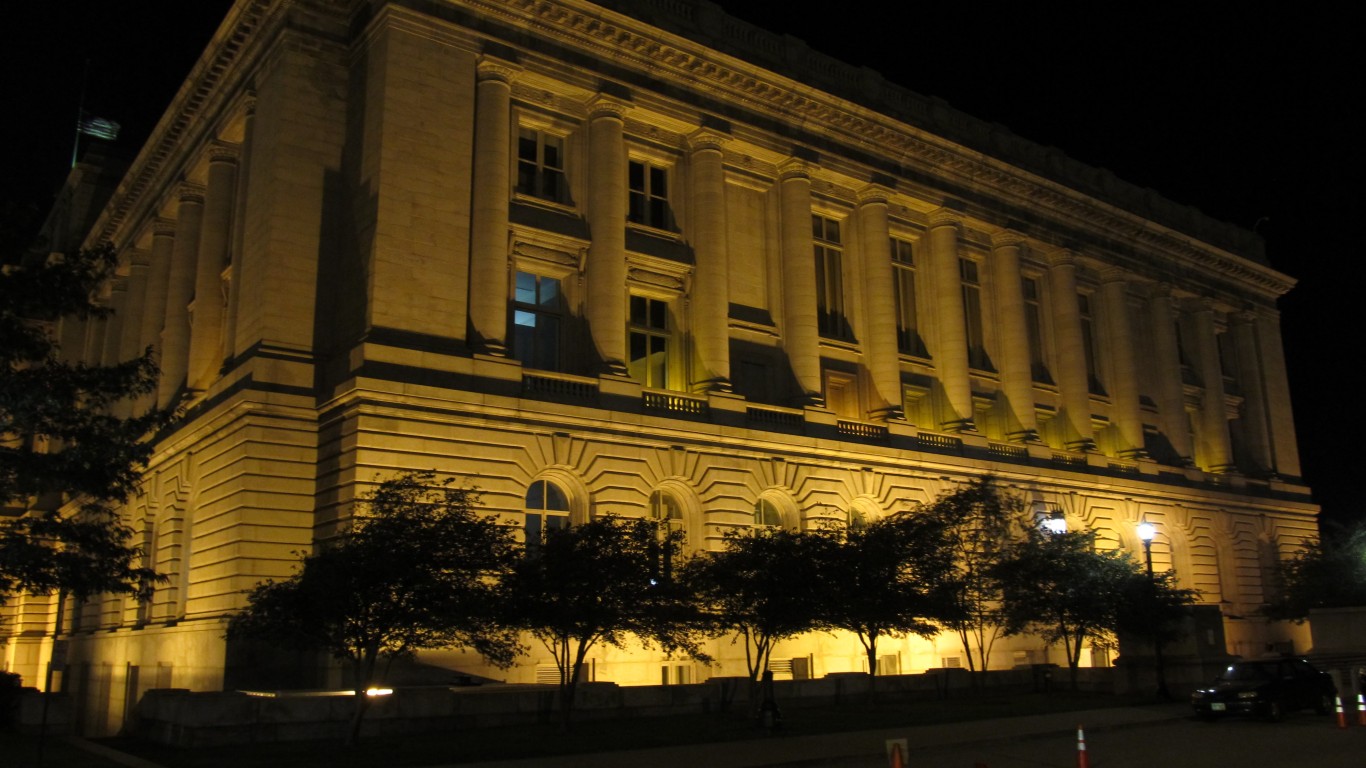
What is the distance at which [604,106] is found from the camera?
132 feet

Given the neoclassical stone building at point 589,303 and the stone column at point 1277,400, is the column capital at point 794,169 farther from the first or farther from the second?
the stone column at point 1277,400

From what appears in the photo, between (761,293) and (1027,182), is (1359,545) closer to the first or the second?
(1027,182)

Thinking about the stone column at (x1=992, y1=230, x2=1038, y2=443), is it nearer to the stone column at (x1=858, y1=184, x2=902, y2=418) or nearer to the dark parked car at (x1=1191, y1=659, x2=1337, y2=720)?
the stone column at (x1=858, y1=184, x2=902, y2=418)

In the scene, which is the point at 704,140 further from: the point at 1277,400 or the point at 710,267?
the point at 1277,400

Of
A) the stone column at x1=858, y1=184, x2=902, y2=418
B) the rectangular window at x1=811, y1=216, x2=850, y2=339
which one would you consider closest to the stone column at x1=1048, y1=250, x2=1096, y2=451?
the stone column at x1=858, y1=184, x2=902, y2=418

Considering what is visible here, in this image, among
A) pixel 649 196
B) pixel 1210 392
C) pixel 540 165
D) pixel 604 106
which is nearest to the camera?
pixel 540 165

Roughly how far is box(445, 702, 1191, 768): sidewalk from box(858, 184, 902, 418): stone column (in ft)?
63.2

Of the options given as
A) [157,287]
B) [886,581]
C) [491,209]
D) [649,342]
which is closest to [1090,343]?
[649,342]

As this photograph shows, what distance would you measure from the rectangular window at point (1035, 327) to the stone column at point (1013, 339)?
1.50 m

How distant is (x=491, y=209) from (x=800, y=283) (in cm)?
1330

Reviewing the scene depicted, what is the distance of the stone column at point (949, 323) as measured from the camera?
48.4 meters

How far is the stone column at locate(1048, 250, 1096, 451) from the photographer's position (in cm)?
5403

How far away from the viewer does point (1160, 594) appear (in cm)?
3597

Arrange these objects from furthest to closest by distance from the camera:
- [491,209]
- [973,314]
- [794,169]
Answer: [973,314]
[794,169]
[491,209]
